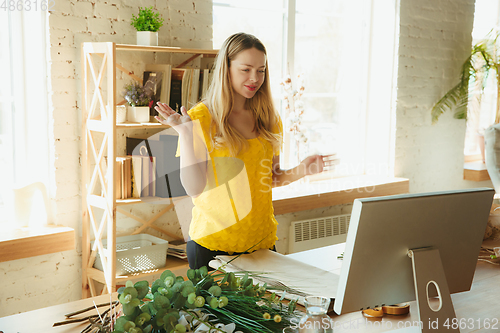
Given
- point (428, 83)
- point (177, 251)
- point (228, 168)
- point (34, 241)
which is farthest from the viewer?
point (428, 83)

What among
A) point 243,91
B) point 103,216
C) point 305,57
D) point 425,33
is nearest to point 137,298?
point 243,91

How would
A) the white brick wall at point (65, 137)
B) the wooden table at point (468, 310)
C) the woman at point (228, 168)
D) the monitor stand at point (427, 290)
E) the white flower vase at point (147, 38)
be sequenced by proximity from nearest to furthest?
the monitor stand at point (427, 290), the wooden table at point (468, 310), the woman at point (228, 168), the white brick wall at point (65, 137), the white flower vase at point (147, 38)

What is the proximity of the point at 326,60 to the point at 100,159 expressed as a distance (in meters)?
2.05

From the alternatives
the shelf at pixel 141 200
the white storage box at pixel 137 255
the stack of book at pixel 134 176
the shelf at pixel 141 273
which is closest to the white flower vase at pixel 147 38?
the stack of book at pixel 134 176

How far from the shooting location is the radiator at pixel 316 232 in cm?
347

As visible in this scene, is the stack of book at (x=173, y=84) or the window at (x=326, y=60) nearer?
the stack of book at (x=173, y=84)

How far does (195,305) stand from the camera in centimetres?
105

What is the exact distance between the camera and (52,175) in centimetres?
257

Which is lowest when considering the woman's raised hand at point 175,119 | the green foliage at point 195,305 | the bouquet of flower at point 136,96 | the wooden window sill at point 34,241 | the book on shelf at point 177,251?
the book on shelf at point 177,251

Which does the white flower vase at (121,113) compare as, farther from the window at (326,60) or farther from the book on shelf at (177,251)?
the window at (326,60)

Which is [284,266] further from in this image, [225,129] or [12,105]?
[12,105]

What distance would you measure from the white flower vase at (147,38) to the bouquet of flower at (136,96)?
0.23 meters

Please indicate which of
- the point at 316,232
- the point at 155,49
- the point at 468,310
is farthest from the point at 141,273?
the point at 468,310

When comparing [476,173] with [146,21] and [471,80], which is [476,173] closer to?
Result: [471,80]
